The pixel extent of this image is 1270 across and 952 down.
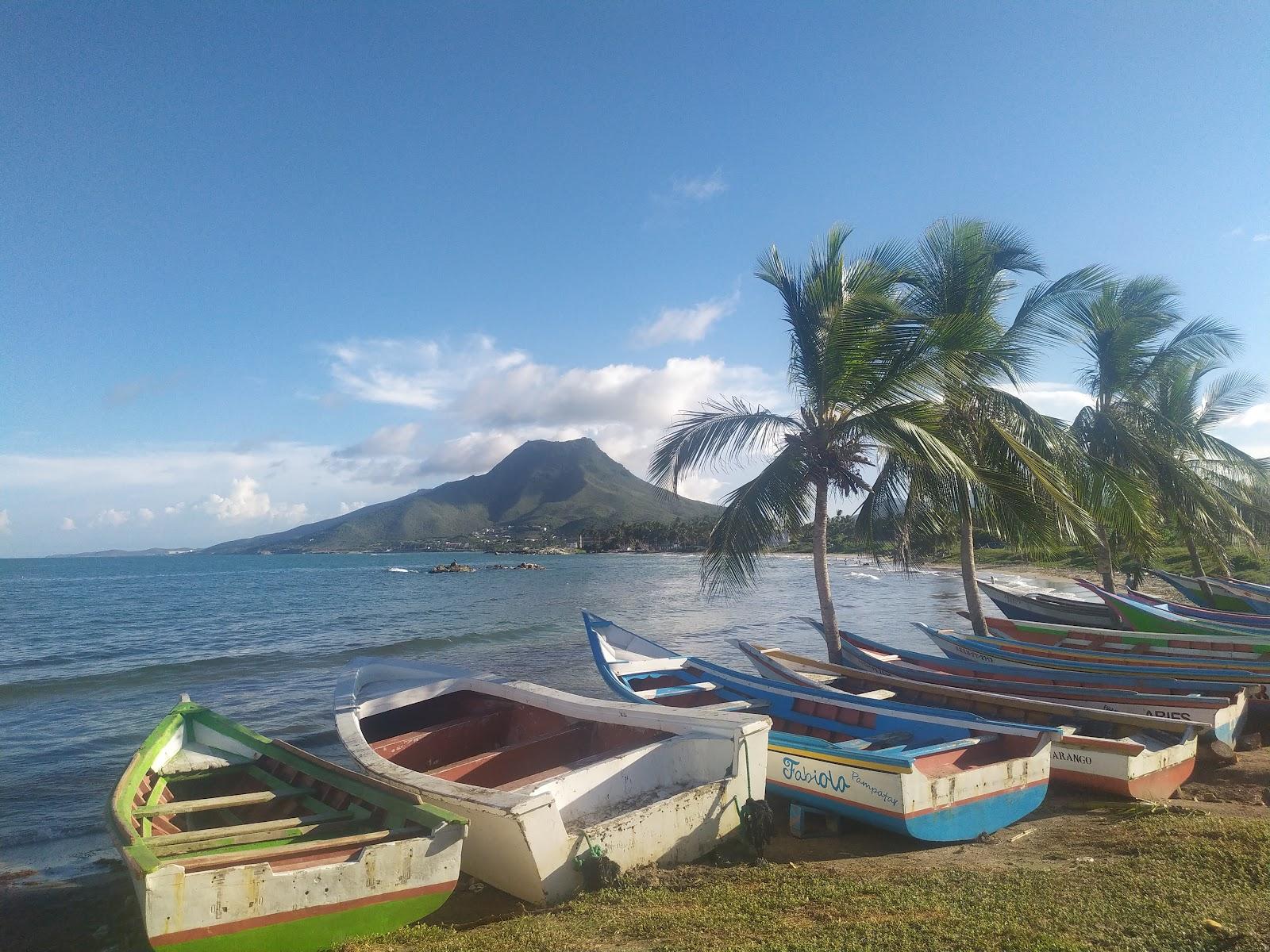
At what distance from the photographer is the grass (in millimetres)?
3953

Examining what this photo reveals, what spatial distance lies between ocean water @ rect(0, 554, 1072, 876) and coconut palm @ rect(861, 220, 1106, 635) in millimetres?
7348

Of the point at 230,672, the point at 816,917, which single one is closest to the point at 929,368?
the point at 816,917

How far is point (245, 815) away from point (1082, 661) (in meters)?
11.1

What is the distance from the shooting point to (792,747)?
684 cm

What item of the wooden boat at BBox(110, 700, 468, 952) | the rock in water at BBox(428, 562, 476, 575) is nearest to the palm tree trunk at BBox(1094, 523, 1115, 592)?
the wooden boat at BBox(110, 700, 468, 952)

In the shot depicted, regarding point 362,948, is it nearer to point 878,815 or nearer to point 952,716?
point 878,815

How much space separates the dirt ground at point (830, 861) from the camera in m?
5.63

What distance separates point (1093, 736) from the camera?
25.0 feet

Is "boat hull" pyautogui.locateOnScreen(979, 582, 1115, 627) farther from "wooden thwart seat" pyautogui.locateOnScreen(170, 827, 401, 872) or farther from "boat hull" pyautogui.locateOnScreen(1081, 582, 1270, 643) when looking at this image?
"wooden thwart seat" pyautogui.locateOnScreen(170, 827, 401, 872)

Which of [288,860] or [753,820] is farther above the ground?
[288,860]

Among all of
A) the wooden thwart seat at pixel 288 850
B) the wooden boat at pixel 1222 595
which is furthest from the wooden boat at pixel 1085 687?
the wooden boat at pixel 1222 595

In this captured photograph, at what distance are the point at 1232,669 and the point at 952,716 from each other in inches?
215

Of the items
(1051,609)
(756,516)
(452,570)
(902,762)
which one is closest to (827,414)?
(756,516)

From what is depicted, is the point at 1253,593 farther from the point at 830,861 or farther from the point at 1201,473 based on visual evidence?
the point at 830,861
